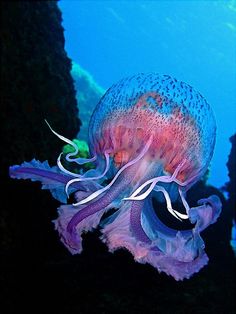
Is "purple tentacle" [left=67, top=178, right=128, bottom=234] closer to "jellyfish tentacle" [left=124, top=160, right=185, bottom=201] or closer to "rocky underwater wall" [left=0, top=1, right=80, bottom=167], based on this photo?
"jellyfish tentacle" [left=124, top=160, right=185, bottom=201]

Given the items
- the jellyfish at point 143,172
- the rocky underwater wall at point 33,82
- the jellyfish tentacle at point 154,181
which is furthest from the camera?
the rocky underwater wall at point 33,82

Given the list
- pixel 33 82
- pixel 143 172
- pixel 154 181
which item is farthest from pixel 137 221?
pixel 33 82

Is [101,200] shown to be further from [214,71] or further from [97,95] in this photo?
[214,71]

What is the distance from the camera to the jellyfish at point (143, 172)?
202cm

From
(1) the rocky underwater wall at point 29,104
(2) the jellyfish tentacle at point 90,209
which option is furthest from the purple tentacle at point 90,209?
(1) the rocky underwater wall at point 29,104

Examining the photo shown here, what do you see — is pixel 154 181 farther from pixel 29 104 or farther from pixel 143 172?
pixel 29 104

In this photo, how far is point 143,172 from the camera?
2.29m

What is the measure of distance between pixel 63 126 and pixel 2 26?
1507 millimetres

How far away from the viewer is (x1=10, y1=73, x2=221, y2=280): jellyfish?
2.02 metres

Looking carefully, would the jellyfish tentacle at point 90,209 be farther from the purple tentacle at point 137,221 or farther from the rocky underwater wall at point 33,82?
the rocky underwater wall at point 33,82

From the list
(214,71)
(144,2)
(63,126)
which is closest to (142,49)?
(214,71)

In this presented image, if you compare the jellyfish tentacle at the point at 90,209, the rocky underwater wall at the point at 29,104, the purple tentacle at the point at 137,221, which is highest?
the rocky underwater wall at the point at 29,104

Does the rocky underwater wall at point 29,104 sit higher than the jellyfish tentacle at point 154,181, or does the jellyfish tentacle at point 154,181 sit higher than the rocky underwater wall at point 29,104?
the rocky underwater wall at point 29,104

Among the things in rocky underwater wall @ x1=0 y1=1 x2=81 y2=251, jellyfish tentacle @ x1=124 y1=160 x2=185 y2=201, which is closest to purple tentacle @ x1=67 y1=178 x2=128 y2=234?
jellyfish tentacle @ x1=124 y1=160 x2=185 y2=201
